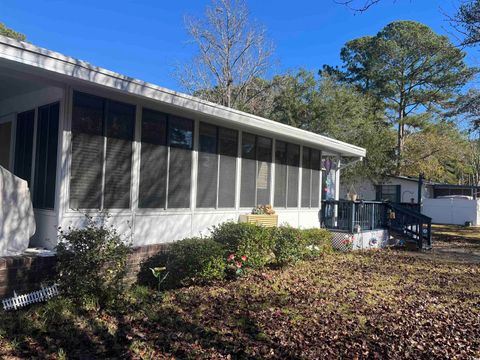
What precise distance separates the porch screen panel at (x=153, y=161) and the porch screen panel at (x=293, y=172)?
425 cm

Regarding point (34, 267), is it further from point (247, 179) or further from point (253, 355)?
point (247, 179)

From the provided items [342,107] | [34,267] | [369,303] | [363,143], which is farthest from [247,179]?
[363,143]

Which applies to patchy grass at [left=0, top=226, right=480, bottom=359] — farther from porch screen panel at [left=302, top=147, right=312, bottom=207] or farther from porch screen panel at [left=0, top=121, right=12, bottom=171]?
porch screen panel at [left=302, top=147, right=312, bottom=207]

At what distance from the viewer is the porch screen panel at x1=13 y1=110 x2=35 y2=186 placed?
20.5 feet

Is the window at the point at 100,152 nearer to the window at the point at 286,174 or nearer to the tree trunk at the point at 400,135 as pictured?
the window at the point at 286,174

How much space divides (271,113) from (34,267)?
15.6 meters

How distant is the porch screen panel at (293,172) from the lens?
1038cm

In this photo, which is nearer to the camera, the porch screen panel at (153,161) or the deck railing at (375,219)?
the porch screen panel at (153,161)

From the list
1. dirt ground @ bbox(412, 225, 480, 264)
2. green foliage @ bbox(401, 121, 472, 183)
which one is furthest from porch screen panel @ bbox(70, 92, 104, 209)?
green foliage @ bbox(401, 121, 472, 183)

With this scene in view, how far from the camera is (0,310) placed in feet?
15.0

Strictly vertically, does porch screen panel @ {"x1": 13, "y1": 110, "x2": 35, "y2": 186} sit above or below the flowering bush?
above

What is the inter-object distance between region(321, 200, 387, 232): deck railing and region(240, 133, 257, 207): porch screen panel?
3.44 m

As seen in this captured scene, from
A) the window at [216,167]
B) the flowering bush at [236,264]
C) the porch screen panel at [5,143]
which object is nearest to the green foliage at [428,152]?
the window at [216,167]

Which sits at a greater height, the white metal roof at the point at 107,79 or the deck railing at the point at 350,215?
the white metal roof at the point at 107,79
